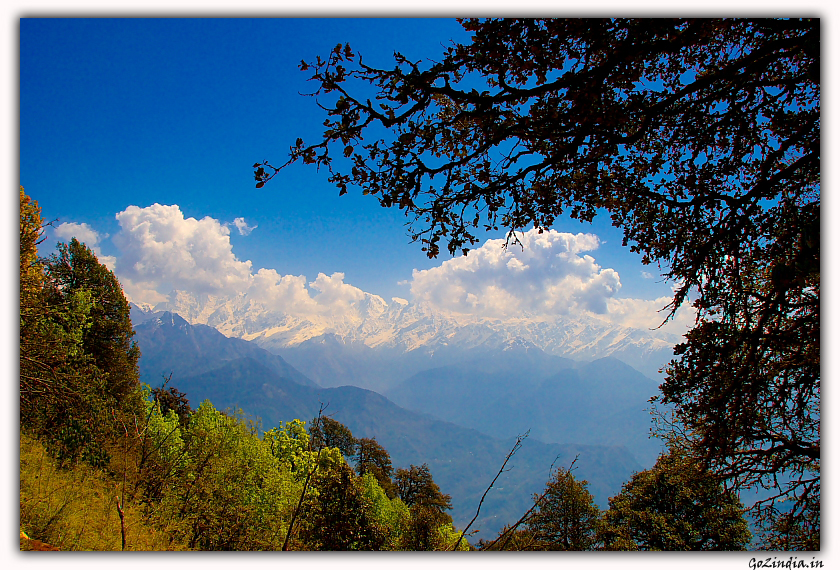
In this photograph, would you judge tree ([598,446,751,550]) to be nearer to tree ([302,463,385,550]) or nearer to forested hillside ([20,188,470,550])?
forested hillside ([20,188,470,550])

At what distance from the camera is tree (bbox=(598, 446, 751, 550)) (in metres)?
7.65

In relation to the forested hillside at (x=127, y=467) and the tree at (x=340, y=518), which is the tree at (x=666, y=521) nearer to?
the forested hillside at (x=127, y=467)

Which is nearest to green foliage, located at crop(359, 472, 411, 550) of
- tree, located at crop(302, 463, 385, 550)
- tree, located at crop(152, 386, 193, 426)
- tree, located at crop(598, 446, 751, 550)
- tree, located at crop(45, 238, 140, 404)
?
tree, located at crop(302, 463, 385, 550)

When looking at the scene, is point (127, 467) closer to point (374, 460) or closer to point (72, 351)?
point (72, 351)

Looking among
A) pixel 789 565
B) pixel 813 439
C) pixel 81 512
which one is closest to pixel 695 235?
pixel 813 439

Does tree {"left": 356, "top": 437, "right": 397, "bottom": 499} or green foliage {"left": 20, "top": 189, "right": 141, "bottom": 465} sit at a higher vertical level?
green foliage {"left": 20, "top": 189, "right": 141, "bottom": 465}

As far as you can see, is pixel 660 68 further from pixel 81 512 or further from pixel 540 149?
pixel 81 512

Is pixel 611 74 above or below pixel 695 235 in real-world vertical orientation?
above

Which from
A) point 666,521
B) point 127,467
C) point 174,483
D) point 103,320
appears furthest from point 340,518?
point 103,320

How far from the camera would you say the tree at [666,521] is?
301 inches

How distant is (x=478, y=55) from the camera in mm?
2436

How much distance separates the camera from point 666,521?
997 centimetres

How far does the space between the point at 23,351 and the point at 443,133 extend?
7733 mm

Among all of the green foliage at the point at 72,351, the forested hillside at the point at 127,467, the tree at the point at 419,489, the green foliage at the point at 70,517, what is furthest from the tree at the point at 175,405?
the green foliage at the point at 70,517
